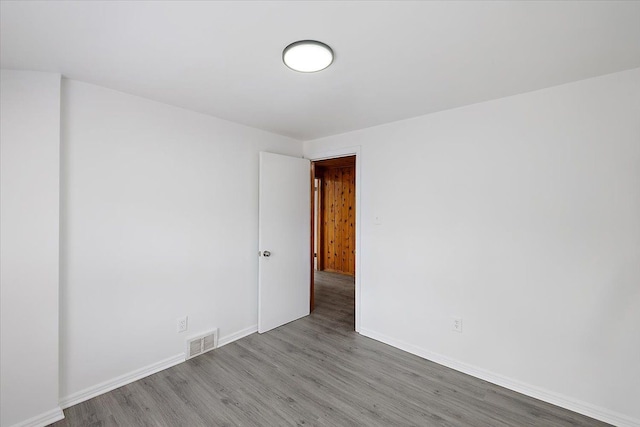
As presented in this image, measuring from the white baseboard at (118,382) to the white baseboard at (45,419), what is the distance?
106 millimetres

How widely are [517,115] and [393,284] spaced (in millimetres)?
1903

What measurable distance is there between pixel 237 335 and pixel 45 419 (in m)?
1.52

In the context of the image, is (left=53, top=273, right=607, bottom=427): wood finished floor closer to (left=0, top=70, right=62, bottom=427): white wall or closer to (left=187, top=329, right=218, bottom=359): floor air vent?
(left=187, top=329, right=218, bottom=359): floor air vent

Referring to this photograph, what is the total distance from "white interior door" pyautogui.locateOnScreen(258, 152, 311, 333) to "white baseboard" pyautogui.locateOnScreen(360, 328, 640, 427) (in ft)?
4.38

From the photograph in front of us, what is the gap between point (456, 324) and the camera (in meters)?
2.50

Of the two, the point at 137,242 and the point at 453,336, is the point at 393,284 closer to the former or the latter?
the point at 453,336

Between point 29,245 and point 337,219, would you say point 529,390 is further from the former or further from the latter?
point 337,219

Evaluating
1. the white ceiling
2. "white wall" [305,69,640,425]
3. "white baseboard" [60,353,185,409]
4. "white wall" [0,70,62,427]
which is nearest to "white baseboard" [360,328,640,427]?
"white wall" [305,69,640,425]

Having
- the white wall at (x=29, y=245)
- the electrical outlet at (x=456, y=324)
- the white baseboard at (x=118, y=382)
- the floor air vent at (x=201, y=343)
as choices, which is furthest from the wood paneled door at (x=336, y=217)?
the white wall at (x=29, y=245)

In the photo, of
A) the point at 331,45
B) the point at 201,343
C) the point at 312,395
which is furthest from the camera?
the point at 201,343

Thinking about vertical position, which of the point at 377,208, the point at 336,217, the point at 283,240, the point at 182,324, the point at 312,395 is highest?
the point at 377,208

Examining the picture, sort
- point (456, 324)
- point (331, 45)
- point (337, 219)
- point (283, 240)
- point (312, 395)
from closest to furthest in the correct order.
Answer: point (331, 45)
point (312, 395)
point (456, 324)
point (283, 240)
point (337, 219)

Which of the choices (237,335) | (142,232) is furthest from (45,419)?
(237,335)

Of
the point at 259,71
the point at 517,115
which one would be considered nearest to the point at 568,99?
the point at 517,115
